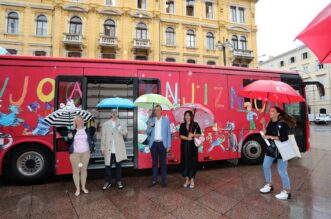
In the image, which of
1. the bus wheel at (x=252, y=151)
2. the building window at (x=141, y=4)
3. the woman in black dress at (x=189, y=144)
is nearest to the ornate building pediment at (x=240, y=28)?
the building window at (x=141, y=4)

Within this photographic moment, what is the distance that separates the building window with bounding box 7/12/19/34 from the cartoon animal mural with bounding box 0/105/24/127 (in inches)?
775

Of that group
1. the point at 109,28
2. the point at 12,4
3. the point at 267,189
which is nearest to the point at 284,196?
the point at 267,189

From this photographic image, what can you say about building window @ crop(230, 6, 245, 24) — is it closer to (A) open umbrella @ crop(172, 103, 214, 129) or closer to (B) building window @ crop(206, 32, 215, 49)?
(B) building window @ crop(206, 32, 215, 49)

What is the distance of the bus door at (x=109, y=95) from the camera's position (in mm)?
5333

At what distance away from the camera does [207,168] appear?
6.36m

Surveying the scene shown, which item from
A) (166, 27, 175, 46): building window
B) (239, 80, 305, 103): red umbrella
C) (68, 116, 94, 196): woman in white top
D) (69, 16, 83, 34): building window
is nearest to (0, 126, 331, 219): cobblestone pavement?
(68, 116, 94, 196): woman in white top

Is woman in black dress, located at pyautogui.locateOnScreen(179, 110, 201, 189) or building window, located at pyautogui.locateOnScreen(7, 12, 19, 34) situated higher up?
building window, located at pyautogui.locateOnScreen(7, 12, 19, 34)

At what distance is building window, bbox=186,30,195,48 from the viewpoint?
77.0ft

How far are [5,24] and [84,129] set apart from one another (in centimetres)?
2194

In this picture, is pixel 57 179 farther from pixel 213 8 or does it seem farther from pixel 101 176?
pixel 213 8

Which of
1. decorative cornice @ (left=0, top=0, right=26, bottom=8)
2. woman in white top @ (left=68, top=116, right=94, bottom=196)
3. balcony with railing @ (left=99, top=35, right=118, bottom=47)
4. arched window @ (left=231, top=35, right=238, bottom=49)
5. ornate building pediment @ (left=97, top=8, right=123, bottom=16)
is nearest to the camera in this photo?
woman in white top @ (left=68, top=116, right=94, bottom=196)

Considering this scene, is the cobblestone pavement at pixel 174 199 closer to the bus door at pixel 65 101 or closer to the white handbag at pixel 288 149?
the bus door at pixel 65 101

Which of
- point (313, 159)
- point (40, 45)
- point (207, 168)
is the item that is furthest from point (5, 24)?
point (313, 159)

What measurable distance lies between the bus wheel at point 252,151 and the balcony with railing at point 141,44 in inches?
688
